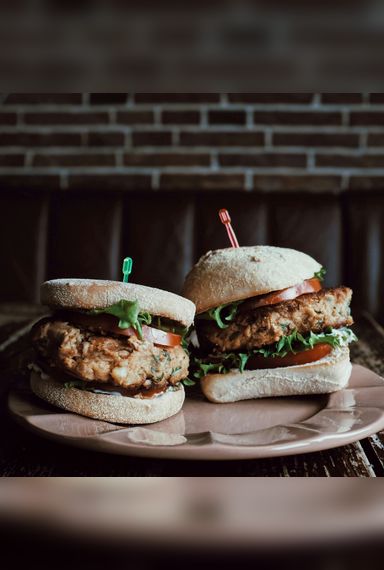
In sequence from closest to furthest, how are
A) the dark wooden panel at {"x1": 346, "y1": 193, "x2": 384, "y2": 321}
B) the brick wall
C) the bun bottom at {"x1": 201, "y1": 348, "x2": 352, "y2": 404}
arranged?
the bun bottom at {"x1": 201, "y1": 348, "x2": 352, "y2": 404} → the dark wooden panel at {"x1": 346, "y1": 193, "x2": 384, "y2": 321} → the brick wall

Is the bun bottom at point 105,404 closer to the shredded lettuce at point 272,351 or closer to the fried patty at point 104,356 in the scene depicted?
the fried patty at point 104,356

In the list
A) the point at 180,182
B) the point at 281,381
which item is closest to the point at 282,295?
the point at 281,381

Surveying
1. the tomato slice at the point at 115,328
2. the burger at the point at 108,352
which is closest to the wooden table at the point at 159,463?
the burger at the point at 108,352

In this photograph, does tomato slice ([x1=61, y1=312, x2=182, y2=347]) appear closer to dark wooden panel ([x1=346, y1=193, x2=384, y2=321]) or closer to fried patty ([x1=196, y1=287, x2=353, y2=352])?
fried patty ([x1=196, y1=287, x2=353, y2=352])

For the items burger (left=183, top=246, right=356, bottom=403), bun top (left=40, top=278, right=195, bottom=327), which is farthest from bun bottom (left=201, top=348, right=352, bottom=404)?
bun top (left=40, top=278, right=195, bottom=327)
